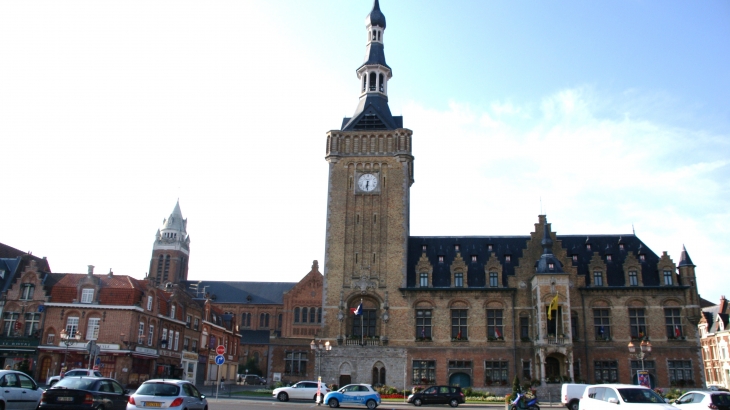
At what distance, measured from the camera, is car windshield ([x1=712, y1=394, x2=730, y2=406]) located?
21.2 metres

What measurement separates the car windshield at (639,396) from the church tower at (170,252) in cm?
9406

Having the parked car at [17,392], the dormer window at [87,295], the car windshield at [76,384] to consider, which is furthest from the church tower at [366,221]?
the parked car at [17,392]

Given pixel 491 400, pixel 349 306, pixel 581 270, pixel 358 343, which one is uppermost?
pixel 581 270

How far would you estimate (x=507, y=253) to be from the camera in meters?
55.6

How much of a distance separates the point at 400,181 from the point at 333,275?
35.8ft

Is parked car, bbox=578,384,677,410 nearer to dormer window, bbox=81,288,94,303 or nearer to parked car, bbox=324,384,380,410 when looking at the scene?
parked car, bbox=324,384,380,410

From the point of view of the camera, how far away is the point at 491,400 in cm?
4381

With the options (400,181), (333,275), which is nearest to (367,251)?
(333,275)

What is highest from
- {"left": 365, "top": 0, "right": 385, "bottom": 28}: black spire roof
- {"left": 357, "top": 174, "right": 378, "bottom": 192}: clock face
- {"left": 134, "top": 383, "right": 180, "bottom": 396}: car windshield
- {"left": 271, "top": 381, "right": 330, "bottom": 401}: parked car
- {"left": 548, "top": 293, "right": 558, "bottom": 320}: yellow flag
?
{"left": 365, "top": 0, "right": 385, "bottom": 28}: black spire roof

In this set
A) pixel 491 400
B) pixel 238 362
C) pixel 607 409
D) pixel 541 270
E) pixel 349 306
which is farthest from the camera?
pixel 238 362

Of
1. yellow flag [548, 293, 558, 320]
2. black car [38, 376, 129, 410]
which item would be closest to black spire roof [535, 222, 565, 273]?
yellow flag [548, 293, 558, 320]

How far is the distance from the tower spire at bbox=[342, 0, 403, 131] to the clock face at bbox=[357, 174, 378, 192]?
498 centimetres

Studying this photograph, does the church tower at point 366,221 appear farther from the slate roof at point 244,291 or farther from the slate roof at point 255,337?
the slate roof at point 244,291

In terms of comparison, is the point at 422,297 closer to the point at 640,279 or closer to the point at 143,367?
the point at 640,279
